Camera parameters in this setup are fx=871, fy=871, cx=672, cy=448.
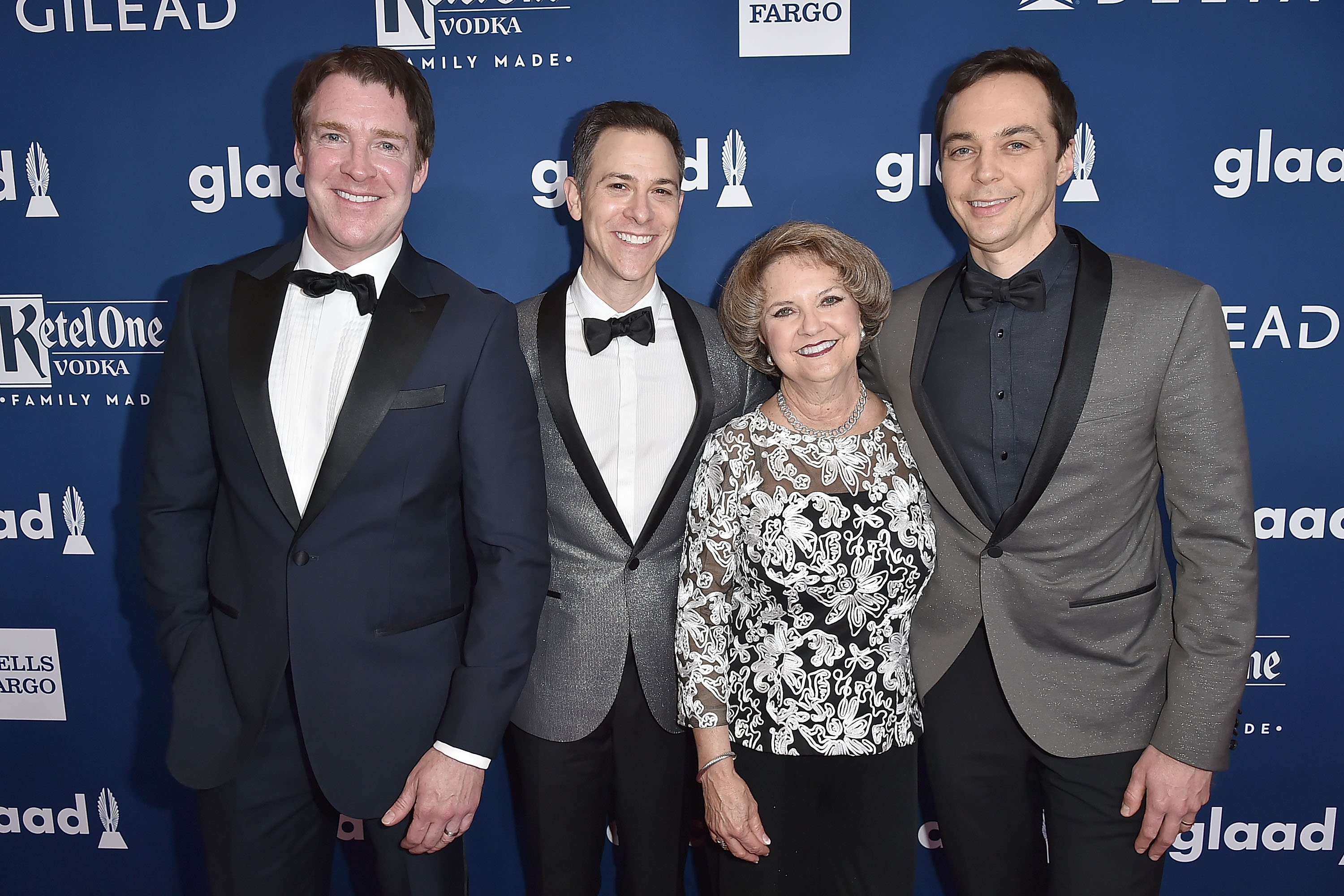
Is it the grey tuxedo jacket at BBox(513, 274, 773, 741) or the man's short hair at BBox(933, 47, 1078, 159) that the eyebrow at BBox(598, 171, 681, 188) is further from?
the man's short hair at BBox(933, 47, 1078, 159)

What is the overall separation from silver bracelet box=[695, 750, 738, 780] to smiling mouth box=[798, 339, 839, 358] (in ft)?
2.80

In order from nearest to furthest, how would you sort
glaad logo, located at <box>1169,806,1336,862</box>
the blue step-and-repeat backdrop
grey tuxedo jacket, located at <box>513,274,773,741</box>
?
grey tuxedo jacket, located at <box>513,274,773,741</box>
the blue step-and-repeat backdrop
glaad logo, located at <box>1169,806,1336,862</box>

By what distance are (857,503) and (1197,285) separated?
809 millimetres

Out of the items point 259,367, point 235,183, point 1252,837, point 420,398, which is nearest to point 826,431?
point 420,398

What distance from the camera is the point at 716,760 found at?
1814 mm

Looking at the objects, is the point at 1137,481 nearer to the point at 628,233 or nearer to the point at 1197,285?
the point at 1197,285

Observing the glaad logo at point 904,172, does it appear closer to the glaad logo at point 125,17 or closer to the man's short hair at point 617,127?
the man's short hair at point 617,127

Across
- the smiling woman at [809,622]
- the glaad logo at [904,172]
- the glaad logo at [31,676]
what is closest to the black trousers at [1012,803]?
the smiling woman at [809,622]

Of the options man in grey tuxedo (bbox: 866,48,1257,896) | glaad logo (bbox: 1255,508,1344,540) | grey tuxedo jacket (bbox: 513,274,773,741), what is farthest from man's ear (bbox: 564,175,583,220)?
glaad logo (bbox: 1255,508,1344,540)

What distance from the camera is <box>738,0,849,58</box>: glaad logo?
2438 mm

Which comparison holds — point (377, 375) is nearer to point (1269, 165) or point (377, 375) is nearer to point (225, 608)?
point (225, 608)

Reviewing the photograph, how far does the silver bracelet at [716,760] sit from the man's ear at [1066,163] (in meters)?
1.43

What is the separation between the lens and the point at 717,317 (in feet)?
7.23

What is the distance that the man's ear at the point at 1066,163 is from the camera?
1.93m
